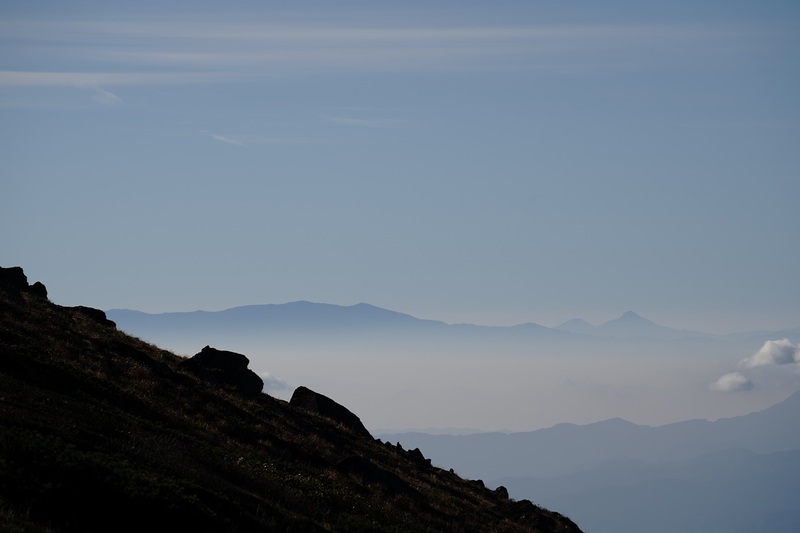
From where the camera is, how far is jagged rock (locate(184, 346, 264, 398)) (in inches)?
1954

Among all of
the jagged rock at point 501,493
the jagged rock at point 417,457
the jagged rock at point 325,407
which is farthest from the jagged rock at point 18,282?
the jagged rock at point 501,493

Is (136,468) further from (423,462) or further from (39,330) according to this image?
(423,462)

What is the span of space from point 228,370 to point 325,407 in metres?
6.31

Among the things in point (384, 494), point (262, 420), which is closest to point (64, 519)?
point (384, 494)

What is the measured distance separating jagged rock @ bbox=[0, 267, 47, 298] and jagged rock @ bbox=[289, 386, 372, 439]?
1684cm

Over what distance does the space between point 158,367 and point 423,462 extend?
1749cm

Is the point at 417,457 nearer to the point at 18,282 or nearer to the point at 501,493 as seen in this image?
the point at 501,493

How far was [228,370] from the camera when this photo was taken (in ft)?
171

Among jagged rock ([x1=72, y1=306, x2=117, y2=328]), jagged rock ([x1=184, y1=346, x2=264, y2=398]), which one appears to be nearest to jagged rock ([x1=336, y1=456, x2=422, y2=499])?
jagged rock ([x1=184, y1=346, x2=264, y2=398])

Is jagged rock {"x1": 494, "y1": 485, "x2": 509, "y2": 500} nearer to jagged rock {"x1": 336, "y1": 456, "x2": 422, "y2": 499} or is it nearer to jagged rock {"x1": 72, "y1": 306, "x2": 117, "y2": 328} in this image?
jagged rock {"x1": 336, "y1": 456, "x2": 422, "y2": 499}

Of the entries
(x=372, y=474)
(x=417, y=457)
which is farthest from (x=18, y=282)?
(x=372, y=474)

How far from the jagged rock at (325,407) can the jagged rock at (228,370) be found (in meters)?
2.90

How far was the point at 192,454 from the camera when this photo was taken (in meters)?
28.3

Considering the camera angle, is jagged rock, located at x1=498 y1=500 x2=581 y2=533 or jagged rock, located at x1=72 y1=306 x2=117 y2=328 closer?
jagged rock, located at x1=498 y1=500 x2=581 y2=533
